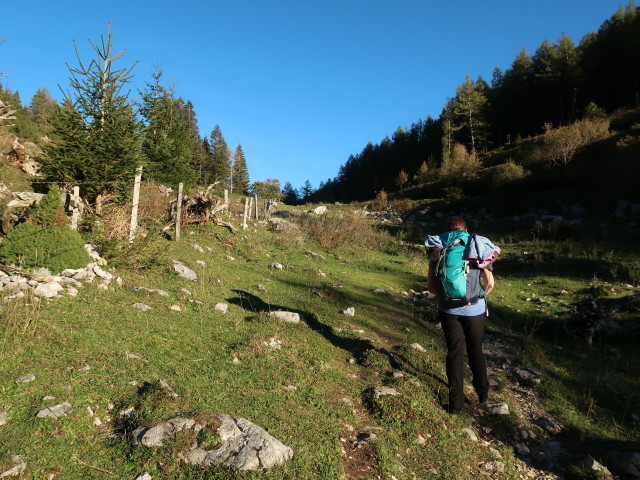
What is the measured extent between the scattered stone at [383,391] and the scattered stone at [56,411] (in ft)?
10.2

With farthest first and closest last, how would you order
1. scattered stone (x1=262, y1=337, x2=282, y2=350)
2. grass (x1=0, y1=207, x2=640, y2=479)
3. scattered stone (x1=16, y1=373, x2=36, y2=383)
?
scattered stone (x1=262, y1=337, x2=282, y2=350)
scattered stone (x1=16, y1=373, x2=36, y2=383)
grass (x1=0, y1=207, x2=640, y2=479)

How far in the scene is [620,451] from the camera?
358 cm

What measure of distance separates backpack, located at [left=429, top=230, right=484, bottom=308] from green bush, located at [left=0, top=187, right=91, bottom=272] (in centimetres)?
634

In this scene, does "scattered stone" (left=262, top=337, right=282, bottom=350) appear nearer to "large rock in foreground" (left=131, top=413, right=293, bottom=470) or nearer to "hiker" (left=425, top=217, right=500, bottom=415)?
"large rock in foreground" (left=131, top=413, right=293, bottom=470)

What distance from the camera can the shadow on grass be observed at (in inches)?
225

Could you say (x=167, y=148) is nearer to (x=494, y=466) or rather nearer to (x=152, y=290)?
(x=152, y=290)

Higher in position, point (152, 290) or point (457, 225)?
point (457, 225)

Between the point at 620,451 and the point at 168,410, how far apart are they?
454cm

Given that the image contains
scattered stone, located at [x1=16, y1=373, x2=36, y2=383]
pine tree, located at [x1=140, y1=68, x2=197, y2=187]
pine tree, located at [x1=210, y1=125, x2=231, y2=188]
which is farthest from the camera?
pine tree, located at [x1=210, y1=125, x2=231, y2=188]

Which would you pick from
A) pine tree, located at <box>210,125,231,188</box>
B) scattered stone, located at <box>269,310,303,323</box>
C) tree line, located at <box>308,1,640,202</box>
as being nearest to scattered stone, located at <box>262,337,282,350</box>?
scattered stone, located at <box>269,310,303,323</box>

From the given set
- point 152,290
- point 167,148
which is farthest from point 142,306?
point 167,148

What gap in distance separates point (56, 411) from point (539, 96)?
66.0 meters

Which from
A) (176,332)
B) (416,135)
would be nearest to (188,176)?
(176,332)

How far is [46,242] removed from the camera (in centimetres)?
620
